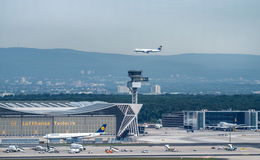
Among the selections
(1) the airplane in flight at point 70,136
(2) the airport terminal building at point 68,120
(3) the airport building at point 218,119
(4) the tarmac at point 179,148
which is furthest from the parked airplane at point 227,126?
(1) the airplane in flight at point 70,136

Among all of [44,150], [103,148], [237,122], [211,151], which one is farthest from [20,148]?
[237,122]

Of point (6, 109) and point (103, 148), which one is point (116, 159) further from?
point (6, 109)

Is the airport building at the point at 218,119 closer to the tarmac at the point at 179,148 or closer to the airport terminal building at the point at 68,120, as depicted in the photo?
the tarmac at the point at 179,148

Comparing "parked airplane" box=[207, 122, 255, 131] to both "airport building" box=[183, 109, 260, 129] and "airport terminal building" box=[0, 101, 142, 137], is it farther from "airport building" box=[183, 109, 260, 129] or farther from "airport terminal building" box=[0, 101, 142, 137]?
"airport terminal building" box=[0, 101, 142, 137]

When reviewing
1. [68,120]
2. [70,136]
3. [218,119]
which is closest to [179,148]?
[70,136]

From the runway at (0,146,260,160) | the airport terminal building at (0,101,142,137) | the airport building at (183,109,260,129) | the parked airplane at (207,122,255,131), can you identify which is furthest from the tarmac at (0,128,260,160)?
the airport building at (183,109,260,129)

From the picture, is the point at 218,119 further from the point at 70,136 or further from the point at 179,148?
the point at 179,148
